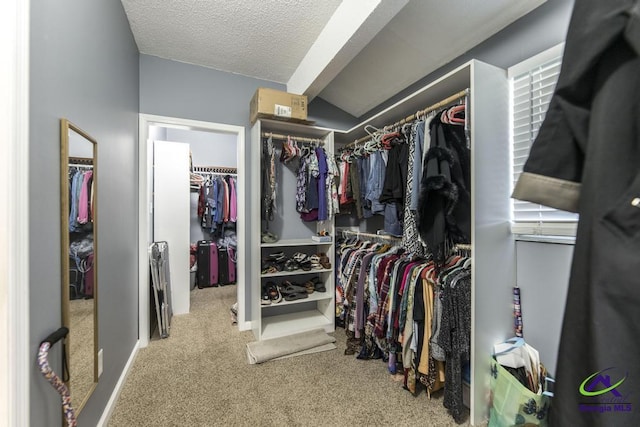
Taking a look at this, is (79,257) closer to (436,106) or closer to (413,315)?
(413,315)

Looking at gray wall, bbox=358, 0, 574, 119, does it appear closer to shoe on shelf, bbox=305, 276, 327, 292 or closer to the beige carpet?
the beige carpet

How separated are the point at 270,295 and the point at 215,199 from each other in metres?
2.30

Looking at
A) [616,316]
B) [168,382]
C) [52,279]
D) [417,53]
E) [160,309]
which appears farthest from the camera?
[160,309]

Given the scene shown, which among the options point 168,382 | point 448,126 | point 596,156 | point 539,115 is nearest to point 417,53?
point 448,126

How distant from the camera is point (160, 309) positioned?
7.88 ft

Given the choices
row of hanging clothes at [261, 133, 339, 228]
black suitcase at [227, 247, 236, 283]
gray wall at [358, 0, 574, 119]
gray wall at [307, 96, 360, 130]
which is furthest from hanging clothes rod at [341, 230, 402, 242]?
black suitcase at [227, 247, 236, 283]

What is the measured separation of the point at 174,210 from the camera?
311cm

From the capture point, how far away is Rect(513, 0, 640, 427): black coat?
37 centimetres

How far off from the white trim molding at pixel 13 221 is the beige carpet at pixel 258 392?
0.99 m

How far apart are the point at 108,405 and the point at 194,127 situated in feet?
7.25

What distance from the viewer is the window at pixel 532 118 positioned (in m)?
1.38

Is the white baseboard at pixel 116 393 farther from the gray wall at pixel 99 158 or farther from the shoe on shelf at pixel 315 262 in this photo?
the shoe on shelf at pixel 315 262

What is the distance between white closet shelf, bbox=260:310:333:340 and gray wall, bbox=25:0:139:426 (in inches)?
44.0

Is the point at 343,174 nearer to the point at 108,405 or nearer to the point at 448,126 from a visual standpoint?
the point at 448,126
